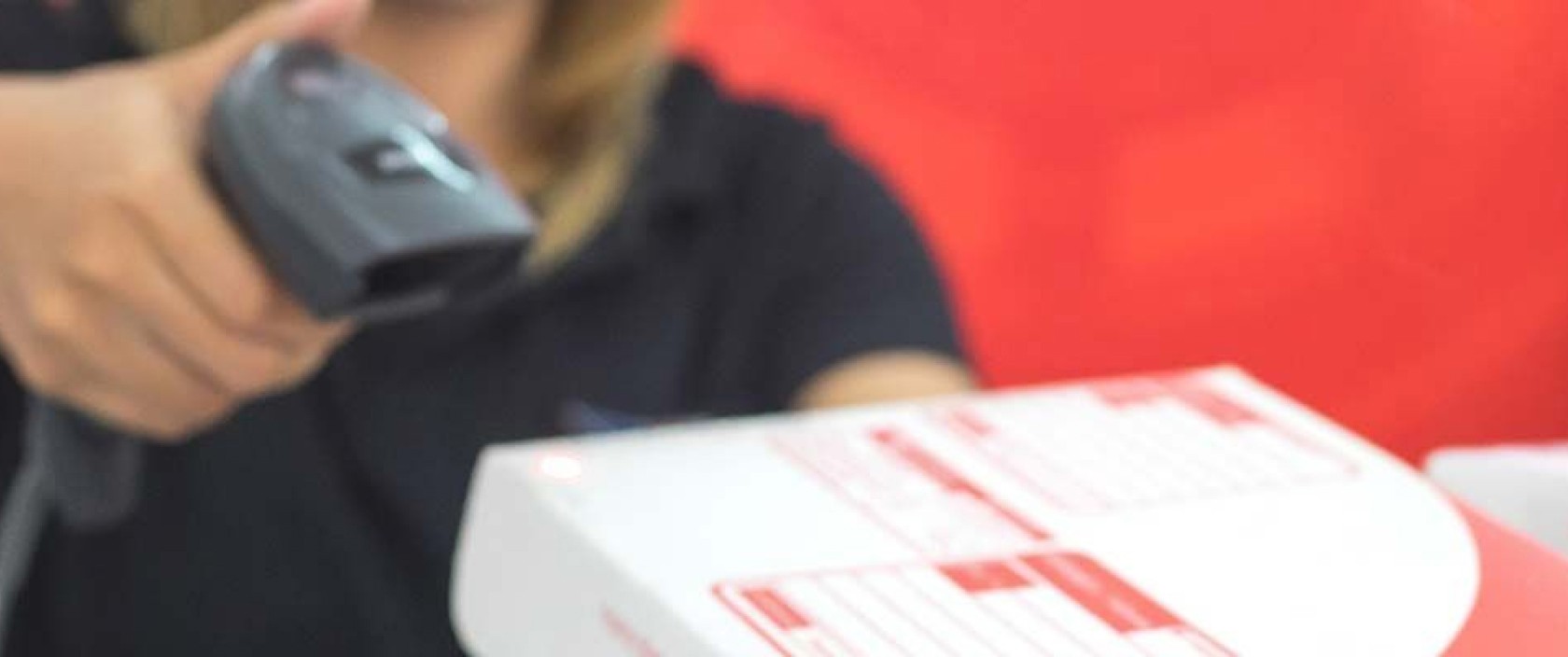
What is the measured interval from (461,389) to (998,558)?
404 millimetres

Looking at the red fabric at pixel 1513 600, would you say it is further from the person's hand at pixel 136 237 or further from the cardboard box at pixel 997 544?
the person's hand at pixel 136 237

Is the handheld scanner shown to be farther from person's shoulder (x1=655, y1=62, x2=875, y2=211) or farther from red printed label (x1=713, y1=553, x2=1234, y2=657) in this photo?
person's shoulder (x1=655, y1=62, x2=875, y2=211)

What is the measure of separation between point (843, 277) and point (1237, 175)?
0.20 m

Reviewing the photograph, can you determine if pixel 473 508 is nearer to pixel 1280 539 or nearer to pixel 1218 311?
pixel 1280 539


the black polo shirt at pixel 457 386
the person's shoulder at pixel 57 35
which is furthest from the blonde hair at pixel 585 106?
the person's shoulder at pixel 57 35

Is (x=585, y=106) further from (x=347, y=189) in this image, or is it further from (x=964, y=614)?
(x=964, y=614)

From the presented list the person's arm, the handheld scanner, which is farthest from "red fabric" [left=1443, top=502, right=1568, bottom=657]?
the person's arm

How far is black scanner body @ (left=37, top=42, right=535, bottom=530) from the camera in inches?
15.3

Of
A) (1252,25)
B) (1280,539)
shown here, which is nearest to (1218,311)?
(1252,25)

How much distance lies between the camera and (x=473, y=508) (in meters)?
0.31

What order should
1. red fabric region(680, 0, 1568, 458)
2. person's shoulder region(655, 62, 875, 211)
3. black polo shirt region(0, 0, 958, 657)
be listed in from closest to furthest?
red fabric region(680, 0, 1568, 458) → black polo shirt region(0, 0, 958, 657) → person's shoulder region(655, 62, 875, 211)

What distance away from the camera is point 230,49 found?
0.42 meters

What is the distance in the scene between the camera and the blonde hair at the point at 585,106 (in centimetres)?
69

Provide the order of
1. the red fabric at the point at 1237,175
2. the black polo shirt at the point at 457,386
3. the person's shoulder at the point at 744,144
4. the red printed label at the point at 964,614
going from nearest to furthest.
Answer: the red printed label at the point at 964,614 → the red fabric at the point at 1237,175 → the black polo shirt at the point at 457,386 → the person's shoulder at the point at 744,144
